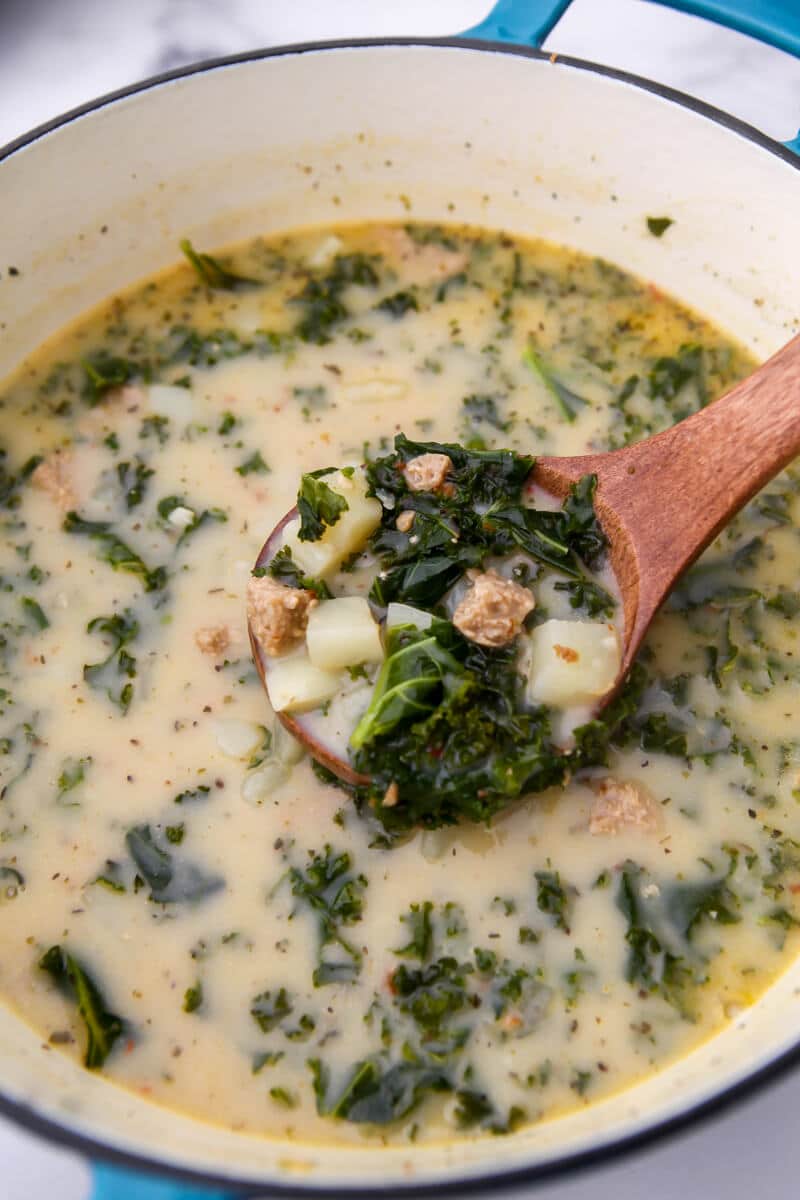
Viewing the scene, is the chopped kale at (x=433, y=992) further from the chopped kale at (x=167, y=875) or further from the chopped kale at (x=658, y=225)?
the chopped kale at (x=658, y=225)

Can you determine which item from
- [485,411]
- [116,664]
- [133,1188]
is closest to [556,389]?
[485,411]

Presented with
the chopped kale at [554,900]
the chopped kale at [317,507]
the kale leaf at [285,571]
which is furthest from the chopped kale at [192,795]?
the chopped kale at [554,900]

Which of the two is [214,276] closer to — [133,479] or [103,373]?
[103,373]

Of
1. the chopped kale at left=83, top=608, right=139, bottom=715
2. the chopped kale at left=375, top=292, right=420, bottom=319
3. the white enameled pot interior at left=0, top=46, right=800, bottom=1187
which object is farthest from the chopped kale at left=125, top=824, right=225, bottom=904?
the chopped kale at left=375, top=292, right=420, bottom=319

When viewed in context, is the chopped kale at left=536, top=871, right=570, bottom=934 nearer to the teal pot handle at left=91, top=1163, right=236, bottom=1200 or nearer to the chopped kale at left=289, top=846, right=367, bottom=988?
the chopped kale at left=289, top=846, right=367, bottom=988

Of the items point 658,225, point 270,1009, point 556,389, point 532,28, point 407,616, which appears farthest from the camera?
point 658,225

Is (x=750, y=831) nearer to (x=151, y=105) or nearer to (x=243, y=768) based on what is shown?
(x=243, y=768)
